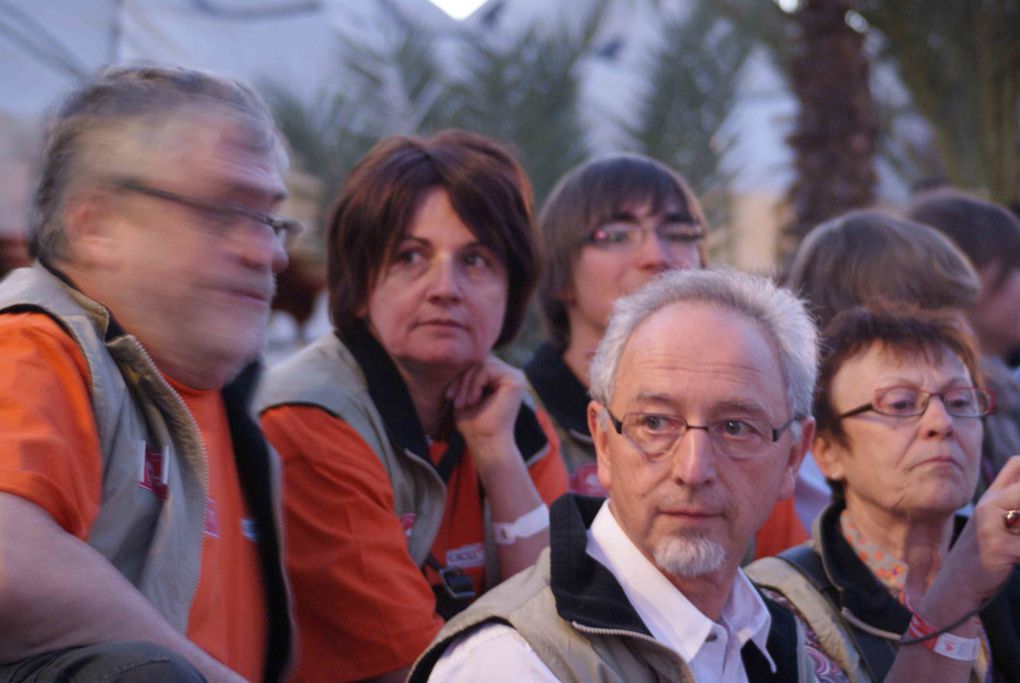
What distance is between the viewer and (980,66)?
9688mm

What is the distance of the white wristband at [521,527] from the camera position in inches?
121

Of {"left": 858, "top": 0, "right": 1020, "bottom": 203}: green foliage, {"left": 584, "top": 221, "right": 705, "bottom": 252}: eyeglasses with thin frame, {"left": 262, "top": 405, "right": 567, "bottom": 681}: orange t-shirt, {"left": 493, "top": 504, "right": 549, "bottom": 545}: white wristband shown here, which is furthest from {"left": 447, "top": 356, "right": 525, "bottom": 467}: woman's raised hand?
{"left": 858, "top": 0, "right": 1020, "bottom": 203}: green foliage

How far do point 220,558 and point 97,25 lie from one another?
3674 millimetres

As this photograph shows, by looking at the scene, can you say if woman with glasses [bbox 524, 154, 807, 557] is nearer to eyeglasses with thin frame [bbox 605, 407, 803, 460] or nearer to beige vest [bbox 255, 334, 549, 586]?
beige vest [bbox 255, 334, 549, 586]

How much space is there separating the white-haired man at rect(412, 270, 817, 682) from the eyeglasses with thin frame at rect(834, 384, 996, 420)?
0.46 m

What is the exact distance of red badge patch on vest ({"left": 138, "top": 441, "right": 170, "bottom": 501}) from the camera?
2.14 metres

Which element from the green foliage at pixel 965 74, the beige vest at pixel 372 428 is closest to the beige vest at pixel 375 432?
the beige vest at pixel 372 428

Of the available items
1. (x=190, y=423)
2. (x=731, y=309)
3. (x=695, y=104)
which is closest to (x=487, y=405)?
(x=731, y=309)

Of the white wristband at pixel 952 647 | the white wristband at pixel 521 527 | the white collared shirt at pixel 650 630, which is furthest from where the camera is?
the white wristband at pixel 521 527

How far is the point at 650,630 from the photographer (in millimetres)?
2135

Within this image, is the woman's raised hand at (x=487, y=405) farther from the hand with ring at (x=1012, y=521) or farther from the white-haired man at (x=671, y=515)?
the hand with ring at (x=1012, y=521)

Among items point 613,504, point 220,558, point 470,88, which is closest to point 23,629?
point 220,558

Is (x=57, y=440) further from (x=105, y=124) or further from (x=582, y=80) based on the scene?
(x=582, y=80)

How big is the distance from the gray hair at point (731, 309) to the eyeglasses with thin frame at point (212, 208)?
0.71m
